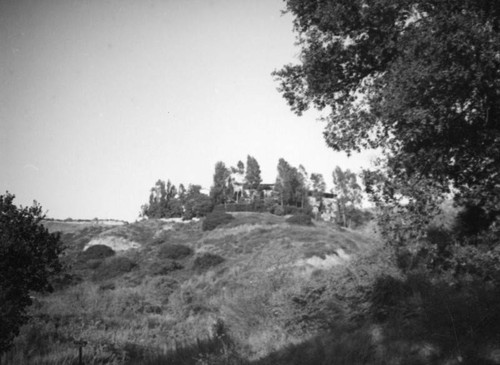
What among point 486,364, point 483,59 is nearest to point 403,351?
point 486,364

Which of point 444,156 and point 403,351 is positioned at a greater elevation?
point 444,156

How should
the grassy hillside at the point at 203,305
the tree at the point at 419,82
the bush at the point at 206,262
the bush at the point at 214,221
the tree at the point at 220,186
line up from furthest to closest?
1. the tree at the point at 220,186
2. the bush at the point at 214,221
3. the bush at the point at 206,262
4. the grassy hillside at the point at 203,305
5. the tree at the point at 419,82

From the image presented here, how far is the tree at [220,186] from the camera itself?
2827 inches

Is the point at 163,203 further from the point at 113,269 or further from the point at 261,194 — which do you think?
the point at 113,269

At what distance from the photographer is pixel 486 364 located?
16.3 ft

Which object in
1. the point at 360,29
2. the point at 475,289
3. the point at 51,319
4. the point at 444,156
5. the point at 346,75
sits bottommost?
the point at 51,319

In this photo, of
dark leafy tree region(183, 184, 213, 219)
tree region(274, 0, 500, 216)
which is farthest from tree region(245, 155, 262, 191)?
tree region(274, 0, 500, 216)

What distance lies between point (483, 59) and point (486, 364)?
530 cm

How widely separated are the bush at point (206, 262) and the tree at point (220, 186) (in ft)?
143

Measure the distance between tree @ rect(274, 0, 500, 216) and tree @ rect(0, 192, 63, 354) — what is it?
819 centimetres

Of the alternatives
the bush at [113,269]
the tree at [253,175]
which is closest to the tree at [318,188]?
the tree at [253,175]

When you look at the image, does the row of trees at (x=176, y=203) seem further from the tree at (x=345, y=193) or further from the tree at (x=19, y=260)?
the tree at (x=19, y=260)

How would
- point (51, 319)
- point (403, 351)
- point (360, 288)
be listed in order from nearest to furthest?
point (403, 351) < point (360, 288) < point (51, 319)

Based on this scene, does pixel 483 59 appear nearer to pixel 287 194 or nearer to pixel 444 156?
pixel 444 156
